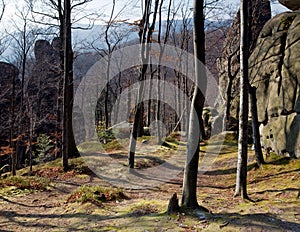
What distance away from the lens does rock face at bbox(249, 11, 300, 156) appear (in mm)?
8000

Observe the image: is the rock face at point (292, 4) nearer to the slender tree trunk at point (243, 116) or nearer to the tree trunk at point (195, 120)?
the slender tree trunk at point (243, 116)

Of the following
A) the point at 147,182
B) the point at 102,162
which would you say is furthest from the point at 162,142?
the point at 147,182

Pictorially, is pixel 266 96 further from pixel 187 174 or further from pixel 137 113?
pixel 187 174

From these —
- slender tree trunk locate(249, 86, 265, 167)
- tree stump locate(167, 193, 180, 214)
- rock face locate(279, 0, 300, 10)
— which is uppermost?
rock face locate(279, 0, 300, 10)

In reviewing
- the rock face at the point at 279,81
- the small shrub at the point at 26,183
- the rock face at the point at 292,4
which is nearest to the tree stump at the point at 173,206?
the rock face at the point at 279,81

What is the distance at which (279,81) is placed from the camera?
365 inches

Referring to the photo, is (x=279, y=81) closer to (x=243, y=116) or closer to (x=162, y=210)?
(x=243, y=116)

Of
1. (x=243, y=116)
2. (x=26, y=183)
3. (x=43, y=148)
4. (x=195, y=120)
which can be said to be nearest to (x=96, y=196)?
(x=26, y=183)

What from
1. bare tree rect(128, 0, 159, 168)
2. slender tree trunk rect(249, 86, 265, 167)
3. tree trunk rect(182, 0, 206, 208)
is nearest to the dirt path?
slender tree trunk rect(249, 86, 265, 167)

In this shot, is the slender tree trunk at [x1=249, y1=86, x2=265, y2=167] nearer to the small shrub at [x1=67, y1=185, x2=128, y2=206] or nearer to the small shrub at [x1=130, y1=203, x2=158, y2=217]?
the small shrub at [x1=130, y1=203, x2=158, y2=217]

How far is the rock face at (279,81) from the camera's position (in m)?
8.00

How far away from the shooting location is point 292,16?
34.4 feet

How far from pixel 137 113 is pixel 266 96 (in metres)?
5.22

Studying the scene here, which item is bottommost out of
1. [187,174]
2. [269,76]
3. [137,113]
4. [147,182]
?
[147,182]
